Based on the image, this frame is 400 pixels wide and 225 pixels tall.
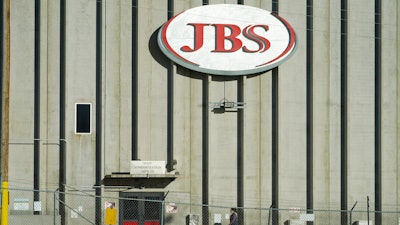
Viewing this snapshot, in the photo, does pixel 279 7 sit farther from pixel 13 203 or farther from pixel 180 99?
pixel 13 203

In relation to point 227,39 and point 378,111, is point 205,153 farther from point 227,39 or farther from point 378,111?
point 378,111

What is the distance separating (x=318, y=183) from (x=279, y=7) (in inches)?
289

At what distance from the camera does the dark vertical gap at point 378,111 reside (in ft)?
114

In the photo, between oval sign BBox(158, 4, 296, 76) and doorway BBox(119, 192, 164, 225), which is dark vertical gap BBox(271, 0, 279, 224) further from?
doorway BBox(119, 192, 164, 225)

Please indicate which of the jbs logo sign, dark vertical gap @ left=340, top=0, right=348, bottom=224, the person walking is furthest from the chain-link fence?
the jbs logo sign

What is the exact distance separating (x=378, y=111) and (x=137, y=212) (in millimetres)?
10835

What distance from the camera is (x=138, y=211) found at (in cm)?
3284

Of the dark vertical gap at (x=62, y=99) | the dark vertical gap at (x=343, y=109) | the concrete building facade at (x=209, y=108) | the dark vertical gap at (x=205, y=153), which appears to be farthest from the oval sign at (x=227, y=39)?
the dark vertical gap at (x=62, y=99)

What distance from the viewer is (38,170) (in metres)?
32.3

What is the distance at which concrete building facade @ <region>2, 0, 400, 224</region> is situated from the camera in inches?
1277

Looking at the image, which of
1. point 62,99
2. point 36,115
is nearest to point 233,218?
point 62,99

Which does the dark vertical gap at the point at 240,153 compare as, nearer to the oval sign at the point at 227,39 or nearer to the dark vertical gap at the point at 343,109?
the oval sign at the point at 227,39

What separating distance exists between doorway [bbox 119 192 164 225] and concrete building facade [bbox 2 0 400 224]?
769 mm

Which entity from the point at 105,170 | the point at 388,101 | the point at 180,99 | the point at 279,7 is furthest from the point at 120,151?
the point at 388,101
